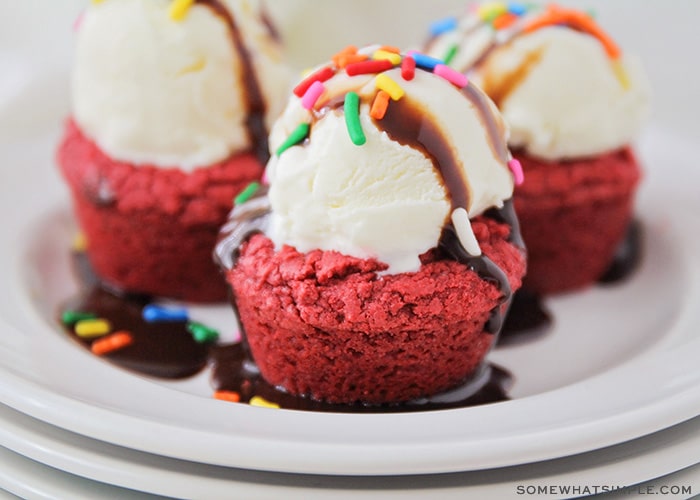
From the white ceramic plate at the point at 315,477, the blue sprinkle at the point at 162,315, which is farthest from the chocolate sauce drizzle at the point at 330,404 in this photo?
the white ceramic plate at the point at 315,477

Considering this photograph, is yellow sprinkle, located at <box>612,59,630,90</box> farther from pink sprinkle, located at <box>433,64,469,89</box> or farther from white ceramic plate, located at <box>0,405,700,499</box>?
white ceramic plate, located at <box>0,405,700,499</box>

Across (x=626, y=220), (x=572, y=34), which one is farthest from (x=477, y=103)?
(x=626, y=220)

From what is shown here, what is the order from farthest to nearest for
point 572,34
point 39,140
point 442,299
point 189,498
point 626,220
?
point 39,140 → point 626,220 → point 572,34 → point 442,299 → point 189,498

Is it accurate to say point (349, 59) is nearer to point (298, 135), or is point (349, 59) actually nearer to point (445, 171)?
point (298, 135)

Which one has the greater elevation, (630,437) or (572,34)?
(572,34)

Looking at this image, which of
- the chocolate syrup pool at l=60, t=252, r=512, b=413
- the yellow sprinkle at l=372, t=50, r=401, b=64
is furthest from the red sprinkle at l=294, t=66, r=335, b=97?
the chocolate syrup pool at l=60, t=252, r=512, b=413

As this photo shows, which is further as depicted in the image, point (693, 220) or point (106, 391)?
point (693, 220)

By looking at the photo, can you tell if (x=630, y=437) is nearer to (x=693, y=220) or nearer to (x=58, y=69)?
(x=693, y=220)
